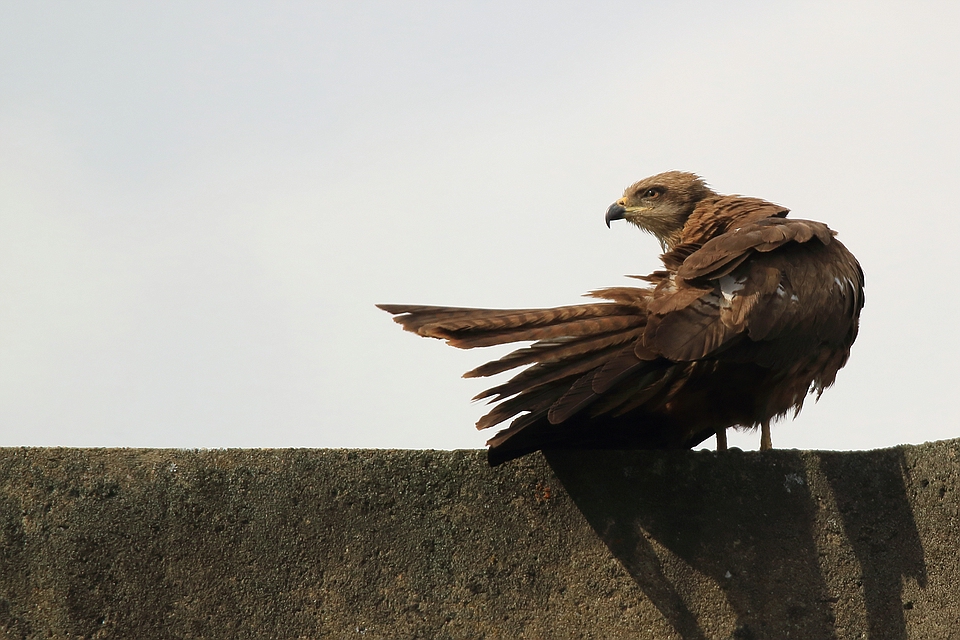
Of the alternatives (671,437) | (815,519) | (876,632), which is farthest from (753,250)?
(876,632)

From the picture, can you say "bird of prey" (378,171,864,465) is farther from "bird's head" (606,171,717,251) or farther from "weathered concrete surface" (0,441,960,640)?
"bird's head" (606,171,717,251)

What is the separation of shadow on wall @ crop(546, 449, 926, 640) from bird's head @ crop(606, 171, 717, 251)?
2293mm

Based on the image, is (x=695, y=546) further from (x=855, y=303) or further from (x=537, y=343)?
(x=855, y=303)

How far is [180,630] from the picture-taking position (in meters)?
2.92

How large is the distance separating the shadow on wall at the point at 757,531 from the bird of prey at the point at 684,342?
9.6 inches

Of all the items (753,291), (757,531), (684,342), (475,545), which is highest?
(753,291)

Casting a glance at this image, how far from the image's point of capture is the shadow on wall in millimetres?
3088

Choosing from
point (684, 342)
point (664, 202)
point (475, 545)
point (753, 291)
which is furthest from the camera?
point (664, 202)

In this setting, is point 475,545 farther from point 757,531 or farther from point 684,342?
point 684,342

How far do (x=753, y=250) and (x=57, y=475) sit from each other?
106 inches

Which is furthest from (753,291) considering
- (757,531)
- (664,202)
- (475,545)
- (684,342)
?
(664,202)

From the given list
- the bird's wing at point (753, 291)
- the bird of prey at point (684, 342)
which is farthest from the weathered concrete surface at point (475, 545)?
the bird's wing at point (753, 291)

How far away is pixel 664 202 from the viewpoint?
5.45 meters

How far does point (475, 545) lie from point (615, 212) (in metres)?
2.99
